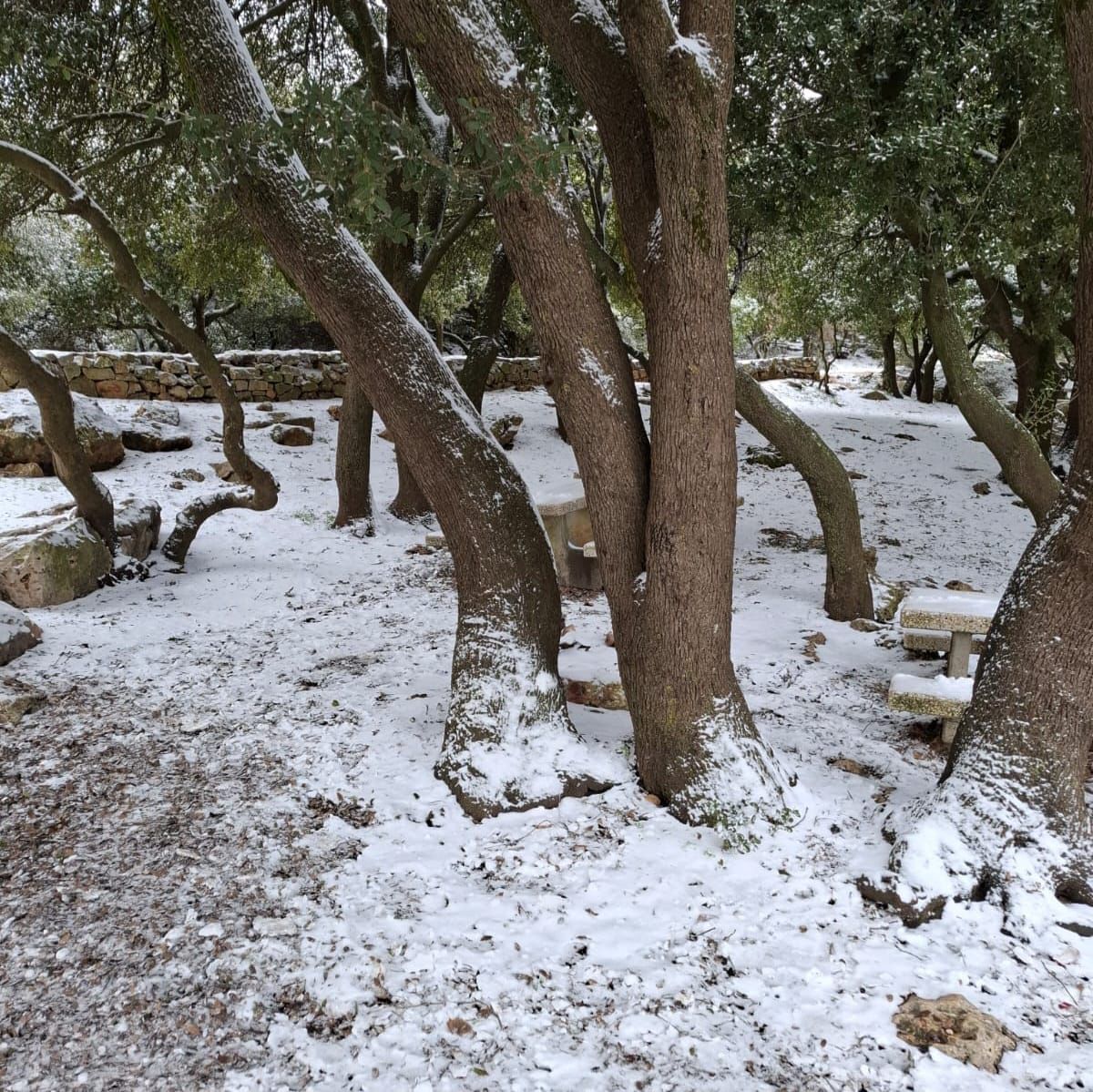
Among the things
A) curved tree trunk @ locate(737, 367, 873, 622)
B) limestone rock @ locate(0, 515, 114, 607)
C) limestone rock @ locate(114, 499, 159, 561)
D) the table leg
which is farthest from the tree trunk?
limestone rock @ locate(0, 515, 114, 607)

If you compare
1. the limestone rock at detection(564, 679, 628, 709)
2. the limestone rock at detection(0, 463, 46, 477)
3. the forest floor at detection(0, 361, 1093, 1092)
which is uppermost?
the limestone rock at detection(0, 463, 46, 477)

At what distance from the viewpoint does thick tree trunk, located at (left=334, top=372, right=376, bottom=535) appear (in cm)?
829

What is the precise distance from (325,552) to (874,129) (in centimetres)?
571

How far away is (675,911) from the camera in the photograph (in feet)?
8.84

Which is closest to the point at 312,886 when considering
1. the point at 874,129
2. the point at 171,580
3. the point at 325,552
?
the point at 171,580

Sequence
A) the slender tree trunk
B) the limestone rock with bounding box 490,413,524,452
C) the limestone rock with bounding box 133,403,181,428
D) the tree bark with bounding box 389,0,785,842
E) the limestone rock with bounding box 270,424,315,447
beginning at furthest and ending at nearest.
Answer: the limestone rock with bounding box 490,413,524,452 → the limestone rock with bounding box 270,424,315,447 → the limestone rock with bounding box 133,403,181,428 → the slender tree trunk → the tree bark with bounding box 389,0,785,842

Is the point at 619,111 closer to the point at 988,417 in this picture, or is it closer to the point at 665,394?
the point at 665,394

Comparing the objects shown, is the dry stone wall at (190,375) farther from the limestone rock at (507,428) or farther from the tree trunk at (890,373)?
the tree trunk at (890,373)

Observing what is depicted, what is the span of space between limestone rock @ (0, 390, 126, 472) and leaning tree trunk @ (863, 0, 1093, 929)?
9.11 meters

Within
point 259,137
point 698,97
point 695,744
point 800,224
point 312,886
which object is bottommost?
point 312,886

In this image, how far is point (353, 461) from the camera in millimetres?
8344

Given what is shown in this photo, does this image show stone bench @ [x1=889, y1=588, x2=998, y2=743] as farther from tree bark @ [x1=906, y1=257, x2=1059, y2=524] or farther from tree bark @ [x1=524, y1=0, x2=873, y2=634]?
tree bark @ [x1=906, y1=257, x2=1059, y2=524]

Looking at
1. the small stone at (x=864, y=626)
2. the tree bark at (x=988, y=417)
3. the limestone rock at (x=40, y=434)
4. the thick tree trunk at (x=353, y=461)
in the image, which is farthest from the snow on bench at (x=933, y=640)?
the limestone rock at (x=40, y=434)

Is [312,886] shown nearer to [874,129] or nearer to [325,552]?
[325,552]
